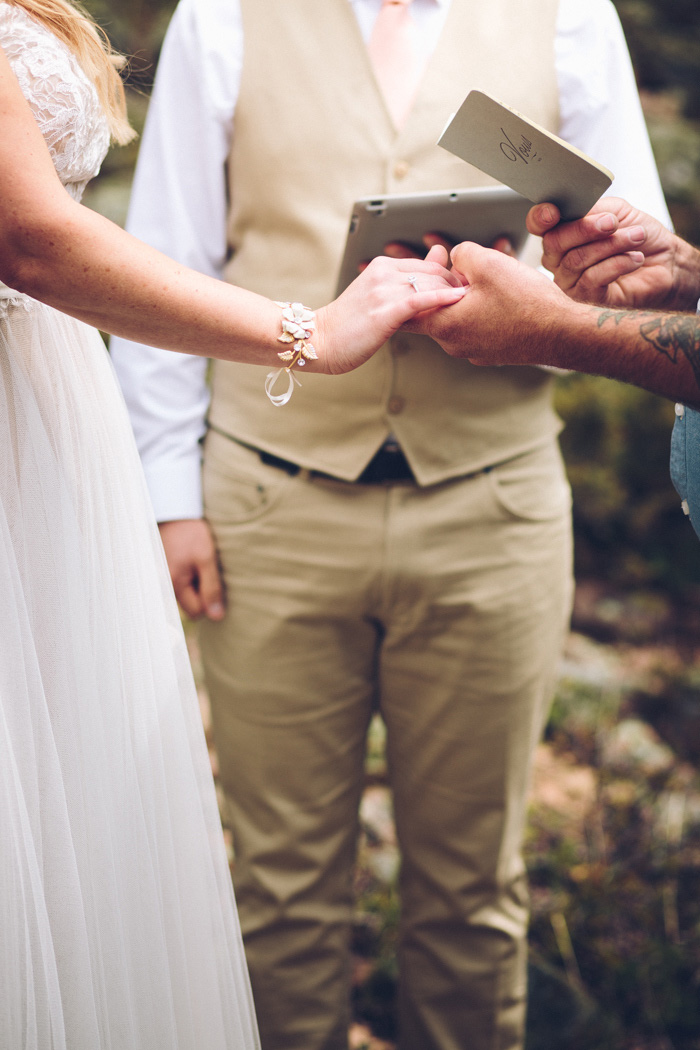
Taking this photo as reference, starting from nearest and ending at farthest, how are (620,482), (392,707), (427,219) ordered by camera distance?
(427,219), (392,707), (620,482)

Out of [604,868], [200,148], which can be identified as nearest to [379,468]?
[200,148]

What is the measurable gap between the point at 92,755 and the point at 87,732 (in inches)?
1.1

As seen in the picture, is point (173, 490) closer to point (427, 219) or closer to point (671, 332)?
point (427, 219)

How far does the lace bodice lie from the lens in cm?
101

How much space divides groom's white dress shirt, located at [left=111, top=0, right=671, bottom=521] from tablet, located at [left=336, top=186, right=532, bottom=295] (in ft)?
0.86

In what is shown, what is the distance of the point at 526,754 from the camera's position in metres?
1.58

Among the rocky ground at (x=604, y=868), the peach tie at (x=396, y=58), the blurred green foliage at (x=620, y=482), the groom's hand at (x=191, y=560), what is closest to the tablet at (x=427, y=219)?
the peach tie at (x=396, y=58)

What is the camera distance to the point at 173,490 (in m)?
1.48

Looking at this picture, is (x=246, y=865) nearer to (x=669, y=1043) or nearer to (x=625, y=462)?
(x=669, y=1043)

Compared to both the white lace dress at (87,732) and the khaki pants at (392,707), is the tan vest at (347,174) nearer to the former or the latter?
the khaki pants at (392,707)

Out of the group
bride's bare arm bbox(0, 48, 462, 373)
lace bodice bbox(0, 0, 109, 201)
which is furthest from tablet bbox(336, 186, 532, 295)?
lace bodice bbox(0, 0, 109, 201)

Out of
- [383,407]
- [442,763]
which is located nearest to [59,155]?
[383,407]

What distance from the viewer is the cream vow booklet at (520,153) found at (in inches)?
40.9

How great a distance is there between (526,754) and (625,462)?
2.24 meters
